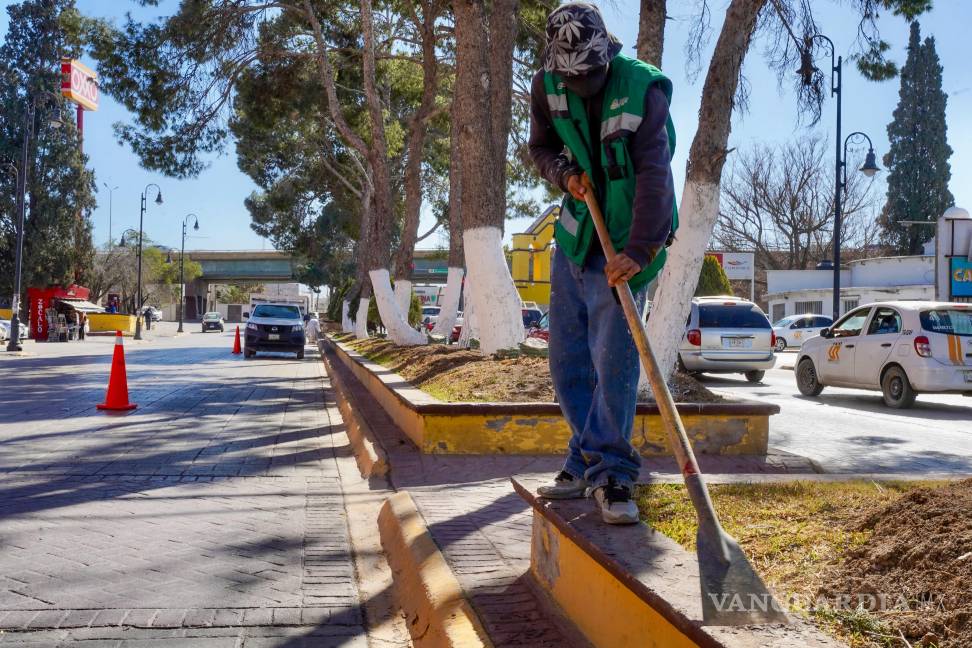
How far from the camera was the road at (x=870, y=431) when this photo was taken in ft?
25.0

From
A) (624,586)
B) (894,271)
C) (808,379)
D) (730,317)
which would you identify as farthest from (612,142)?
(894,271)

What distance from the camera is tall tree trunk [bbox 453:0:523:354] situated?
10977mm

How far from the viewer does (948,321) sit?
12.3 m

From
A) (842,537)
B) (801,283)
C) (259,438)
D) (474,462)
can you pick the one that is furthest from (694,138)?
(801,283)

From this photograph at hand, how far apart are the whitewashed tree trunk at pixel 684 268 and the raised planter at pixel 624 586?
15.9 feet

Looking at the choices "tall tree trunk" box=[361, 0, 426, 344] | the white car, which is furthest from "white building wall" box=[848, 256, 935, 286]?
"tall tree trunk" box=[361, 0, 426, 344]

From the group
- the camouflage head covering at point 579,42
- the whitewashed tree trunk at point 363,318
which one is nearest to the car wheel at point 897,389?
the camouflage head covering at point 579,42

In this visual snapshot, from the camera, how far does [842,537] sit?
115 inches

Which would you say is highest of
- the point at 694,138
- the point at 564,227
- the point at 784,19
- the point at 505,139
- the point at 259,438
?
the point at 784,19

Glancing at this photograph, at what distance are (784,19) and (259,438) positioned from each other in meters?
8.43

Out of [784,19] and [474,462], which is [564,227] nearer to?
[474,462]

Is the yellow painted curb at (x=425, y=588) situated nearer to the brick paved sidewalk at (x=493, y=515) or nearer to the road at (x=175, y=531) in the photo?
the brick paved sidewalk at (x=493, y=515)

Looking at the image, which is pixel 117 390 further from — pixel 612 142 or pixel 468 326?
pixel 612 142

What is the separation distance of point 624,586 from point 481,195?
915 cm
